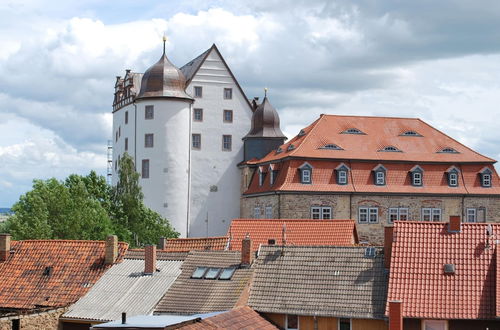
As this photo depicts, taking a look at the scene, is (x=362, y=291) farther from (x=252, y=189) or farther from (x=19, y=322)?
(x=252, y=189)

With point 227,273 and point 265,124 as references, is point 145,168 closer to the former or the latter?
point 265,124

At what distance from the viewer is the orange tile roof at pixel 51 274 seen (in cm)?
3847

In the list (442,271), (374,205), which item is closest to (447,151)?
(374,205)

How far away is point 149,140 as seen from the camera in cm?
7669

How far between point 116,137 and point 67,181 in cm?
1198

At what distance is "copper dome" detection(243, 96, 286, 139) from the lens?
78125 mm

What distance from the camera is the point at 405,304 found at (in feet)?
108

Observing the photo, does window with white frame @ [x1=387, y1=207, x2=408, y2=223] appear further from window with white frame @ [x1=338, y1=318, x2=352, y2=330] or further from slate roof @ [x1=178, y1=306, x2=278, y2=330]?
slate roof @ [x1=178, y1=306, x2=278, y2=330]

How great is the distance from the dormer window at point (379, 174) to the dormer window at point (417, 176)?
7.24 ft

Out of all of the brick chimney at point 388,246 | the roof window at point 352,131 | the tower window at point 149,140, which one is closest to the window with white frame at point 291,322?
the brick chimney at point 388,246

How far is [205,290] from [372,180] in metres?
36.9

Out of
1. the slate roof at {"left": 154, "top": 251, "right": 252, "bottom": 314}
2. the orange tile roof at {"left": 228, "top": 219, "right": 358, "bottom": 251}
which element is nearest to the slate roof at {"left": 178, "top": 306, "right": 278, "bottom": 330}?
the slate roof at {"left": 154, "top": 251, "right": 252, "bottom": 314}

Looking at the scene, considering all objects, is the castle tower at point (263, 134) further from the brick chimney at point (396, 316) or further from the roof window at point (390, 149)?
the brick chimney at point (396, 316)

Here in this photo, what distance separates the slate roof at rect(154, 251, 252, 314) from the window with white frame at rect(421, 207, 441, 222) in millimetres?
35283
